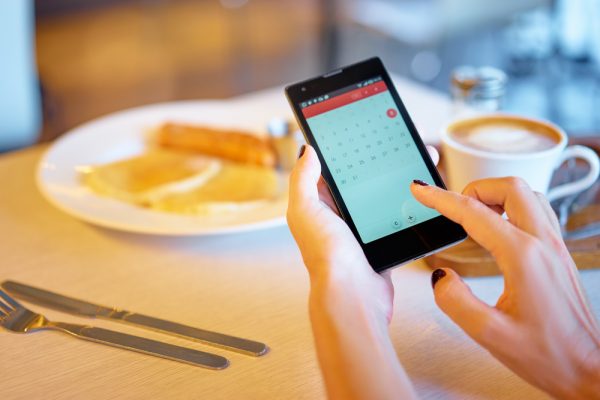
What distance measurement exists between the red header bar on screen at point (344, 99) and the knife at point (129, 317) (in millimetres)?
261

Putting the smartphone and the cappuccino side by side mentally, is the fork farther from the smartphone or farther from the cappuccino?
the cappuccino

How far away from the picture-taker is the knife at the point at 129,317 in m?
0.75

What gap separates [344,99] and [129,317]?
1.14 feet

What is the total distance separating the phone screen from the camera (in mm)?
768

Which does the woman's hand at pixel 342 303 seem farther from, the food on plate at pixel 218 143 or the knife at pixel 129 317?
the food on plate at pixel 218 143

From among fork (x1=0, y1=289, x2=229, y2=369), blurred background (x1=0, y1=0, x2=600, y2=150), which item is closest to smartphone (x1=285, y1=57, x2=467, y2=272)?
fork (x1=0, y1=289, x2=229, y2=369)

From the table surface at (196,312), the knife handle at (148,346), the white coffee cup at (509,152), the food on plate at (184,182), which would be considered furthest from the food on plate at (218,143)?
the knife handle at (148,346)

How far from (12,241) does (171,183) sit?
0.24m

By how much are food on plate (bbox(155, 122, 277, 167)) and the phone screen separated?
0.35m

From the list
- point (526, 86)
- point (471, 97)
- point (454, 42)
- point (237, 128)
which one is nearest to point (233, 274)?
point (237, 128)

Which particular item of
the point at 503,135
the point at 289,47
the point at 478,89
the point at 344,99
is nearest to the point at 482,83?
the point at 478,89

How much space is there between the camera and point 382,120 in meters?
0.81

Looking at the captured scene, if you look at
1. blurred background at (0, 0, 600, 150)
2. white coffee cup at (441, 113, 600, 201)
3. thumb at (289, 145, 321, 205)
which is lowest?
blurred background at (0, 0, 600, 150)

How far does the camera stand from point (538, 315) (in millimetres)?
595
